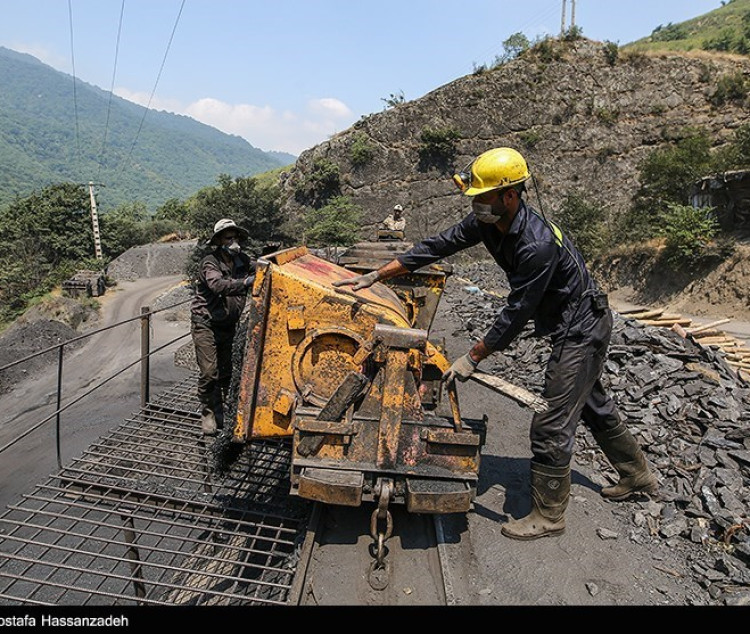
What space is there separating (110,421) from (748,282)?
16.5 meters

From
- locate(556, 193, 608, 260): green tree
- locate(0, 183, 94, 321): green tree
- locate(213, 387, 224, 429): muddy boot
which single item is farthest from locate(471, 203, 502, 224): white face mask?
locate(0, 183, 94, 321): green tree

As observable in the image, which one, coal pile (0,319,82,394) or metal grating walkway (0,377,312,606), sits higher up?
metal grating walkway (0,377,312,606)

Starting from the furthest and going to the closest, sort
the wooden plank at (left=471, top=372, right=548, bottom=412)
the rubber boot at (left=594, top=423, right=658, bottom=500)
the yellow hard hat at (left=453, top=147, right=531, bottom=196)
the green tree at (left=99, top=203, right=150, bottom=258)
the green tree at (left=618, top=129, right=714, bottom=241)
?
1. the green tree at (left=99, top=203, right=150, bottom=258)
2. the green tree at (left=618, top=129, right=714, bottom=241)
3. the wooden plank at (left=471, top=372, right=548, bottom=412)
4. the rubber boot at (left=594, top=423, right=658, bottom=500)
5. the yellow hard hat at (left=453, top=147, right=531, bottom=196)

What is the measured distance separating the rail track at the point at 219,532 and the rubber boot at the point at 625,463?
1342mm

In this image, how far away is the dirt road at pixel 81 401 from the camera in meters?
9.78

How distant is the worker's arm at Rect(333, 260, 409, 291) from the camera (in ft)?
10.7

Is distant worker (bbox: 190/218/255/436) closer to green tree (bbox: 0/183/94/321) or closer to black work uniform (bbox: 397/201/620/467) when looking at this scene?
black work uniform (bbox: 397/201/620/467)

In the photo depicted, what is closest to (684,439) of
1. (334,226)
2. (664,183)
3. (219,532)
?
(219,532)

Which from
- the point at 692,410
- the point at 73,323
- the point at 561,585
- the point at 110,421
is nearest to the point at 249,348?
the point at 561,585

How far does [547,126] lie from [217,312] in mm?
28173

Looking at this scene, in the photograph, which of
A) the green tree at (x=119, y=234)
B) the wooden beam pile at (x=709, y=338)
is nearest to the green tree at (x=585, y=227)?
the wooden beam pile at (x=709, y=338)

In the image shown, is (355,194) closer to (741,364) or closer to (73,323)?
(73,323)

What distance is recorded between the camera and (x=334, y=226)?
2364 centimetres

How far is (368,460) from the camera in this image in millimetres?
2863
